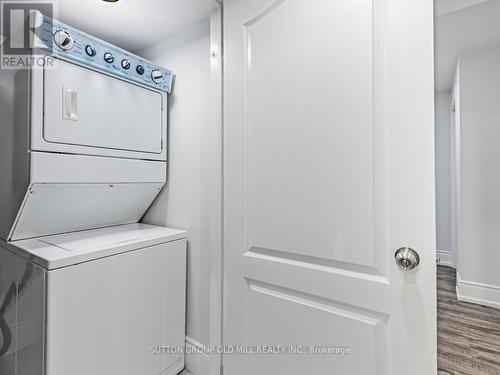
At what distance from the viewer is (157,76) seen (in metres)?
1.68

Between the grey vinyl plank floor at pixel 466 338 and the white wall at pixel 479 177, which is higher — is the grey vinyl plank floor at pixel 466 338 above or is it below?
below

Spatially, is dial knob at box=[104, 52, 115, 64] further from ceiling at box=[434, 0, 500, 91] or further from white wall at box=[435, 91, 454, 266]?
white wall at box=[435, 91, 454, 266]

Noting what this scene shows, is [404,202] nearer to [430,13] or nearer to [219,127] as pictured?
[430,13]

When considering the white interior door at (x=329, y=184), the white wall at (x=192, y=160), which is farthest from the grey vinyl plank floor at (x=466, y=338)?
the white wall at (x=192, y=160)

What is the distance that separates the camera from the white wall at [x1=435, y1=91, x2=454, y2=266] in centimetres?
392

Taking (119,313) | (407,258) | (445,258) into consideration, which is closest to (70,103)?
(119,313)

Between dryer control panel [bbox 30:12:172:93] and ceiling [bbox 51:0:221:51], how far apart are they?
0.87 ft

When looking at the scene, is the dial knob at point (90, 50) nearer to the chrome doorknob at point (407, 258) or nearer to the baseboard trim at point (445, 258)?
the chrome doorknob at point (407, 258)

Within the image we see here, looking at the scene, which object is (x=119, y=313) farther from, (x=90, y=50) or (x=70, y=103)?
(x=90, y=50)

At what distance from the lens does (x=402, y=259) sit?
2.86 ft

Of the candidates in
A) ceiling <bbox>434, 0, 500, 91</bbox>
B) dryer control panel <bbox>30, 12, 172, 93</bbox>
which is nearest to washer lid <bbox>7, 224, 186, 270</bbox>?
dryer control panel <bbox>30, 12, 172, 93</bbox>

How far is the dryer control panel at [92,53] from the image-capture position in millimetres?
1158

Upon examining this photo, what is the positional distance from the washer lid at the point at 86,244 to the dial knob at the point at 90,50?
96cm

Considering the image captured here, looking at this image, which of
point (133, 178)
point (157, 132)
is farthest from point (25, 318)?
point (157, 132)
